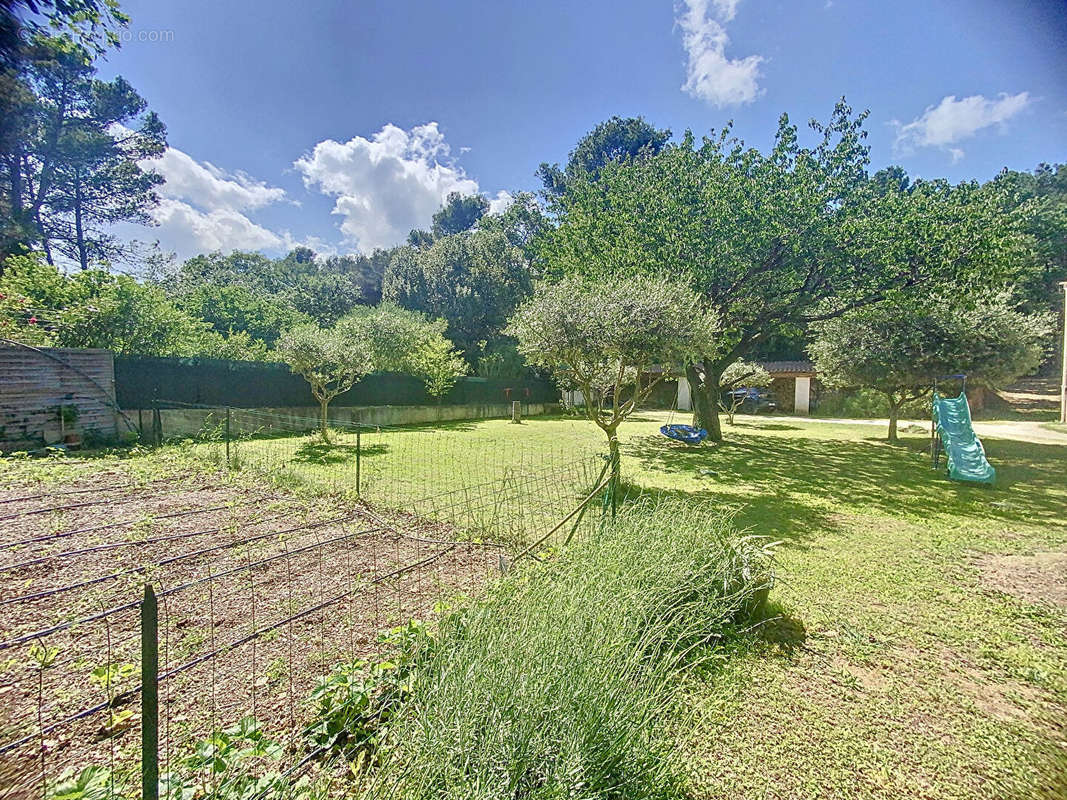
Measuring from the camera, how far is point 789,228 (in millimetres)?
8391

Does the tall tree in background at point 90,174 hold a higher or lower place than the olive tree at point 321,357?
higher

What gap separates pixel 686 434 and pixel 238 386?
1138cm

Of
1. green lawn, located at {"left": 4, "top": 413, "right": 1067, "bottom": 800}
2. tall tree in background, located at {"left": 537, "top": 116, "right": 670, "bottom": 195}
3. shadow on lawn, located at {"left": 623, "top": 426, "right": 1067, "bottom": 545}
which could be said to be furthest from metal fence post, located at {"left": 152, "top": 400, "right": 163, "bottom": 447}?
tall tree in background, located at {"left": 537, "top": 116, "right": 670, "bottom": 195}

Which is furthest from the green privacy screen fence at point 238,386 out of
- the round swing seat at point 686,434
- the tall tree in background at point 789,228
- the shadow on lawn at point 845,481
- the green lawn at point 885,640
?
the round swing seat at point 686,434

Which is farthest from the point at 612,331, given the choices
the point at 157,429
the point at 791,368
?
the point at 791,368

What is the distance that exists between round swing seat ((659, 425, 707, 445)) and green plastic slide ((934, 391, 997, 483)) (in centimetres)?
416

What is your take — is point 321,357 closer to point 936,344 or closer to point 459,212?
point 936,344

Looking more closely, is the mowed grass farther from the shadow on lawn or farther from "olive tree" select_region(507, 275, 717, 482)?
"olive tree" select_region(507, 275, 717, 482)

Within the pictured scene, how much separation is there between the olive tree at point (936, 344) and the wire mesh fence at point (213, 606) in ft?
29.5

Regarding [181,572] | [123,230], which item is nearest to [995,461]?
[181,572]

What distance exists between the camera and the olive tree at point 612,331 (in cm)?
583

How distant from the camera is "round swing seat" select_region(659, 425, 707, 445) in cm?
1012

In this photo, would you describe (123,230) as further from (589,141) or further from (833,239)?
(833,239)

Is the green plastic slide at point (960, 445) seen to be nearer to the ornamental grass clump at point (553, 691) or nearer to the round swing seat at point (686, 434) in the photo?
the round swing seat at point (686, 434)
